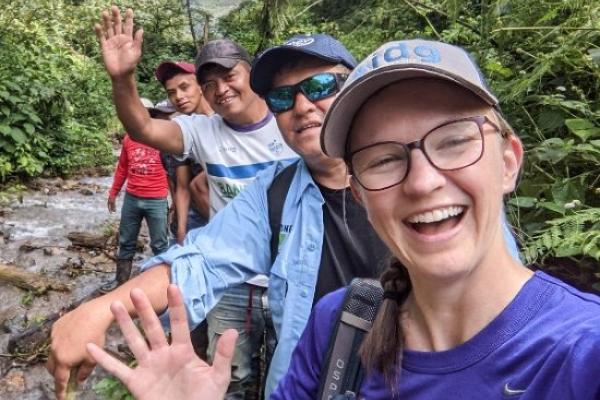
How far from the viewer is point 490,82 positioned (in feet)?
11.5

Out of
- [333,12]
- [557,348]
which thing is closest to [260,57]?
[557,348]

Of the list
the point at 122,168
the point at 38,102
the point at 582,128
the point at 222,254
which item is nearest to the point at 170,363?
the point at 222,254

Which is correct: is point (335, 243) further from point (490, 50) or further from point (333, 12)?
point (333, 12)

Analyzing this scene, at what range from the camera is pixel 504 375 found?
41.3 inches

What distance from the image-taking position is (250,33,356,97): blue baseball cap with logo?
1967 millimetres

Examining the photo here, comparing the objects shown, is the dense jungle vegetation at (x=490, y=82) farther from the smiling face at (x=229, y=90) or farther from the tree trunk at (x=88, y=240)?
the tree trunk at (x=88, y=240)

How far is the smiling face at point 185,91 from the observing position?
433cm

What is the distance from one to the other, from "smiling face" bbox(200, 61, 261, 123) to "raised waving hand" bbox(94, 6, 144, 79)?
0.64 meters

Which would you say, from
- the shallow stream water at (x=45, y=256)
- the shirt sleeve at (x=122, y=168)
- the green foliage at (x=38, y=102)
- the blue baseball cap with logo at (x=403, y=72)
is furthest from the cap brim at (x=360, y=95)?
the green foliage at (x=38, y=102)

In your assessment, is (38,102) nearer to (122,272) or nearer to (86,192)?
(86,192)

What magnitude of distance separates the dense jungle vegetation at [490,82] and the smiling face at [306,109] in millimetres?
1043

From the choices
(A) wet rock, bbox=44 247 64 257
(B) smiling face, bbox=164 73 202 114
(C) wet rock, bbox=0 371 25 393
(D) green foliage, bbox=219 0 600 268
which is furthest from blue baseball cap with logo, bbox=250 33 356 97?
(A) wet rock, bbox=44 247 64 257

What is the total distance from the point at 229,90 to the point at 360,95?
6.71ft

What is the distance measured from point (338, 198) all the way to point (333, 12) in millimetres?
16125
